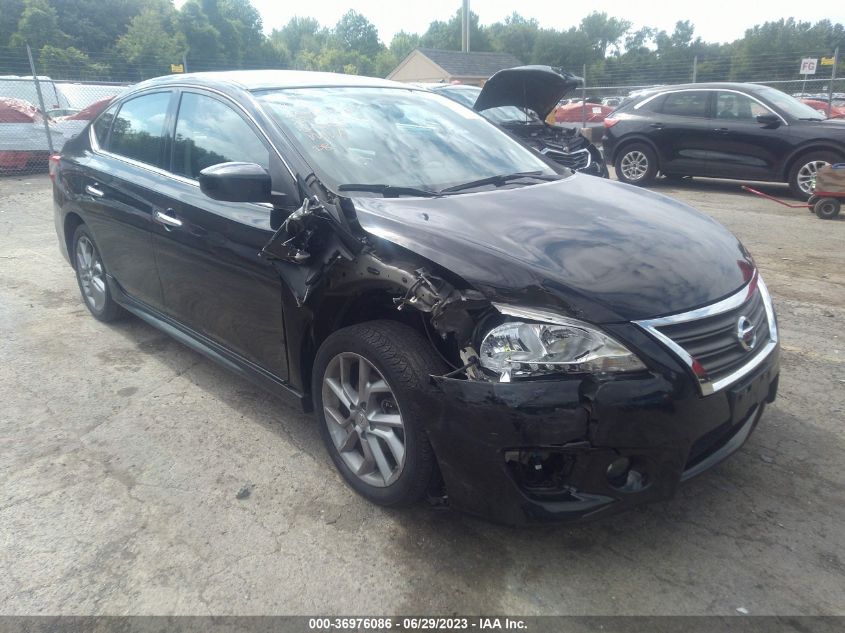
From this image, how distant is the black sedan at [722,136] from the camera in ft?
31.3

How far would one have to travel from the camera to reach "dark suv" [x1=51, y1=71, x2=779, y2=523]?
2268mm

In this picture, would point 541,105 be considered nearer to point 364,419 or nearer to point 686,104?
point 686,104

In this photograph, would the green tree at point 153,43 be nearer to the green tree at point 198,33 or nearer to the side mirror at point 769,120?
the green tree at point 198,33

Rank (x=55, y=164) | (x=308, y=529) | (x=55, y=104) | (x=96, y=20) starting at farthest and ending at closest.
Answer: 1. (x=96, y=20)
2. (x=55, y=104)
3. (x=55, y=164)
4. (x=308, y=529)

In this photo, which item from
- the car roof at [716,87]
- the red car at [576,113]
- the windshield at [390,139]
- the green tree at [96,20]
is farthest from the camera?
the green tree at [96,20]

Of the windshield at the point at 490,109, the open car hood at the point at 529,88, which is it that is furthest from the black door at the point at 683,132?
→ the open car hood at the point at 529,88

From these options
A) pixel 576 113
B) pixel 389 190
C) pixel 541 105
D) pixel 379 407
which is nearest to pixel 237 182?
pixel 389 190

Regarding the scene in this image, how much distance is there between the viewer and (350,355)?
109 inches

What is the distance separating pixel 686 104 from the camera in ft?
35.2

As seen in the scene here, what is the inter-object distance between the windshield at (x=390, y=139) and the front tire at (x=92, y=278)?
2241 millimetres

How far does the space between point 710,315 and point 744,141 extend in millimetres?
8925

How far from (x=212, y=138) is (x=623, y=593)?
294 cm

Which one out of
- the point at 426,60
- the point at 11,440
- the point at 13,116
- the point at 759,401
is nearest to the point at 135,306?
the point at 11,440

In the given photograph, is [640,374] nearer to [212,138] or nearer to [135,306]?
[212,138]
